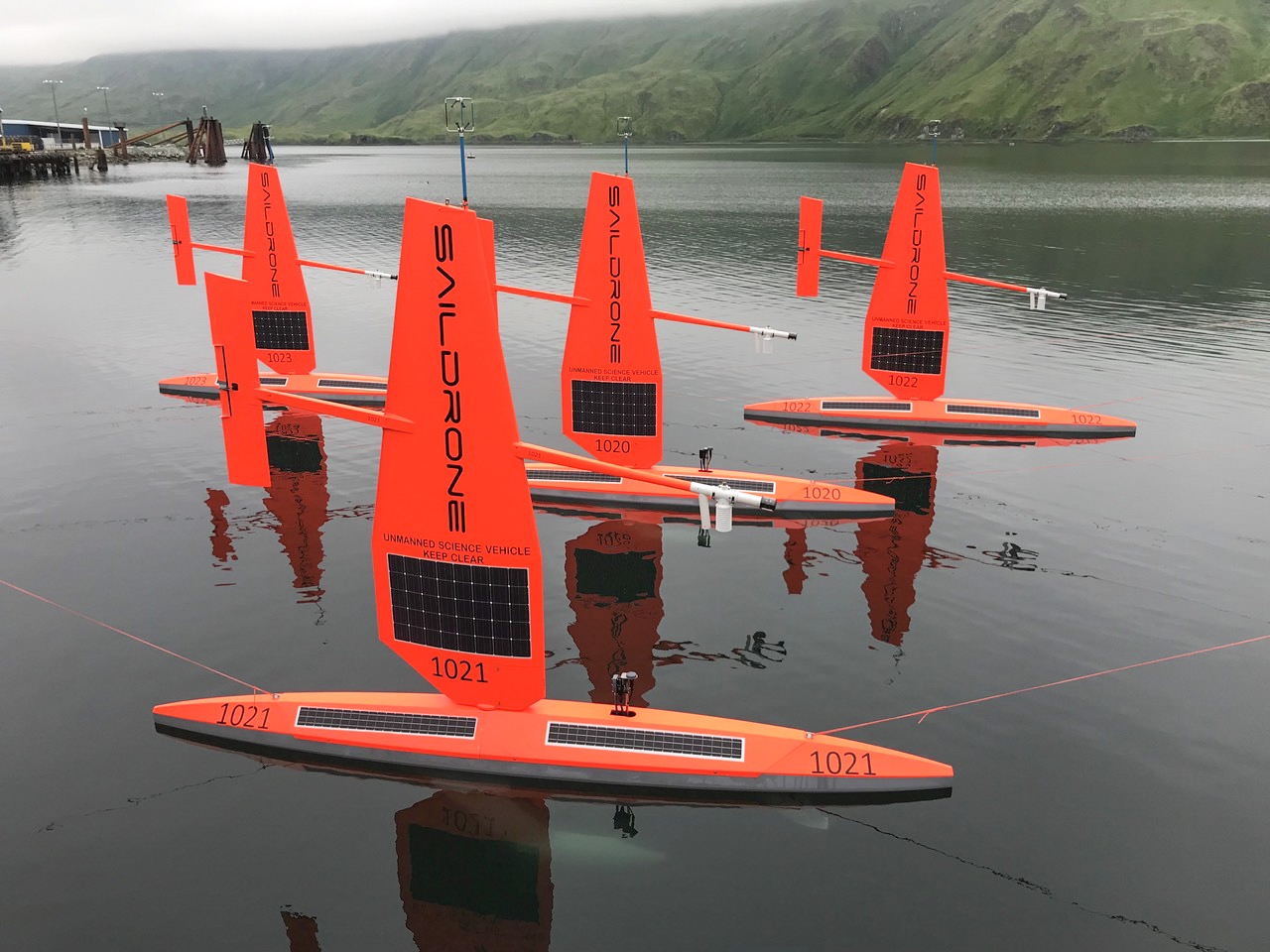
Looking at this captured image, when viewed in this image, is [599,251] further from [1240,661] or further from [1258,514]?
[1258,514]

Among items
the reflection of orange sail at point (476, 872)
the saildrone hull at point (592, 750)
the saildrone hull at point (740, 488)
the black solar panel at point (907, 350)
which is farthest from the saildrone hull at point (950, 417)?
the reflection of orange sail at point (476, 872)

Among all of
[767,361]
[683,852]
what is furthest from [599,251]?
[767,361]

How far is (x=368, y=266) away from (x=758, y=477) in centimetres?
6939

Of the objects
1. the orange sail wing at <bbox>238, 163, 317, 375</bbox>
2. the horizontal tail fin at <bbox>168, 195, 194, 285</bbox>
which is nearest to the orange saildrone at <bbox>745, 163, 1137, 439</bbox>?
the orange sail wing at <bbox>238, 163, 317, 375</bbox>

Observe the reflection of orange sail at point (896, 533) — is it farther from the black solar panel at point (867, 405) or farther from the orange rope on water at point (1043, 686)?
the orange rope on water at point (1043, 686)

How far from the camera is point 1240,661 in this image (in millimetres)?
26469

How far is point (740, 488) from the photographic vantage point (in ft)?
120

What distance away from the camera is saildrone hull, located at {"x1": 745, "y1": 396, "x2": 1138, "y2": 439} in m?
46.9

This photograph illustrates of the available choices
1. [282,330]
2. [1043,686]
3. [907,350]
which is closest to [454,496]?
[1043,686]

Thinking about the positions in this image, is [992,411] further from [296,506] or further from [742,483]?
[296,506]

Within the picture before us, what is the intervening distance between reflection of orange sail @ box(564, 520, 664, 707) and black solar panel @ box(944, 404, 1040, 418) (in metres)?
19.5

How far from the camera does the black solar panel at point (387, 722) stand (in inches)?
851

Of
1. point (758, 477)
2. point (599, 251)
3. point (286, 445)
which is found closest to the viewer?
point (599, 251)

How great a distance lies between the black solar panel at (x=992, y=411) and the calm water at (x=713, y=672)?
262cm
